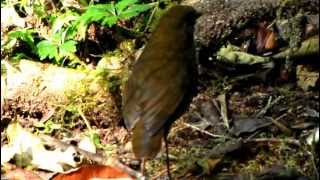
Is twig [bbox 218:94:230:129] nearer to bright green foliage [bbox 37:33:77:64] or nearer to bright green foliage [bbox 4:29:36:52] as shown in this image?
bright green foliage [bbox 37:33:77:64]

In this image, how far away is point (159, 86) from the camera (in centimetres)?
298

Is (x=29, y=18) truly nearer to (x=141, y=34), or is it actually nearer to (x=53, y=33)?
(x=53, y=33)

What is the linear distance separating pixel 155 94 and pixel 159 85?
0.04 meters

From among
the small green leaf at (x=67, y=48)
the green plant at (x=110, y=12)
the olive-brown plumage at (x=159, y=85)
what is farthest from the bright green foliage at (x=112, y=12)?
the olive-brown plumage at (x=159, y=85)

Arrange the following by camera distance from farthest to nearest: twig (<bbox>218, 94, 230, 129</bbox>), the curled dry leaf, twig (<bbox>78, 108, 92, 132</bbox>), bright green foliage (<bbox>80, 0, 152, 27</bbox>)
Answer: bright green foliage (<bbox>80, 0, 152, 27</bbox>)
twig (<bbox>78, 108, 92, 132</bbox>)
twig (<bbox>218, 94, 230, 129</bbox>)
the curled dry leaf

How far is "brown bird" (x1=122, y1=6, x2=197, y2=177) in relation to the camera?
2.88 metres

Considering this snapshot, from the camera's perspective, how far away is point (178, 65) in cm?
302

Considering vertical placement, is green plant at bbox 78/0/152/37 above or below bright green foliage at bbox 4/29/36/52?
above

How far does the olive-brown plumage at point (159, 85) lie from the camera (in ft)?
9.45

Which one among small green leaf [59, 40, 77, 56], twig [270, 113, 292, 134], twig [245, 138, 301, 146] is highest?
small green leaf [59, 40, 77, 56]

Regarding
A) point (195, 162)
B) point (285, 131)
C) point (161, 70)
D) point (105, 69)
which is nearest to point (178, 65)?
point (161, 70)

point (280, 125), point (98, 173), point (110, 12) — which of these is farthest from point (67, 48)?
point (280, 125)

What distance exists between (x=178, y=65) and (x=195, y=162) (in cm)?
62

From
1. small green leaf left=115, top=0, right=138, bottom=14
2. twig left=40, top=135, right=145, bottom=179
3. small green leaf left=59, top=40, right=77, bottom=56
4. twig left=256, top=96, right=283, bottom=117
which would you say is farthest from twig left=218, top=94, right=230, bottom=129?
small green leaf left=59, top=40, right=77, bottom=56
